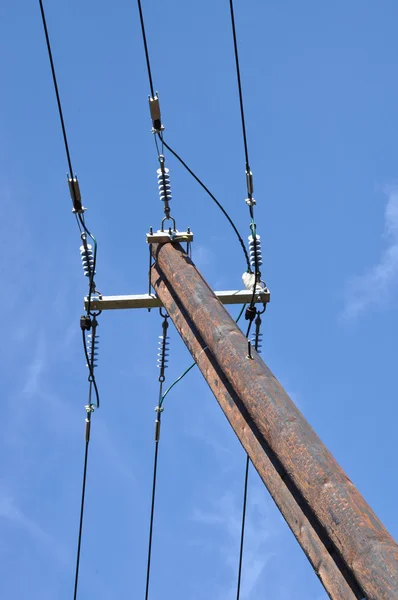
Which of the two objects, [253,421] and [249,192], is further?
[249,192]

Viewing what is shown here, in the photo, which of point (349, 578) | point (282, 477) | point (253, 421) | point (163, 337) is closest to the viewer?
point (349, 578)

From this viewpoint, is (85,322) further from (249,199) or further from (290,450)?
(290,450)

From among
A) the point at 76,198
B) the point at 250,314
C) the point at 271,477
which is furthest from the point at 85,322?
the point at 271,477

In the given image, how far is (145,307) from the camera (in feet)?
31.6

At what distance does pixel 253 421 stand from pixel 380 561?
68.3 inches

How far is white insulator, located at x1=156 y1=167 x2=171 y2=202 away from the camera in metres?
9.17

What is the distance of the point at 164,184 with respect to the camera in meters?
9.26

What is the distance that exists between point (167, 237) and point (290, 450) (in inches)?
127

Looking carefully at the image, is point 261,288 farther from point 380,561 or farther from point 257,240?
point 380,561

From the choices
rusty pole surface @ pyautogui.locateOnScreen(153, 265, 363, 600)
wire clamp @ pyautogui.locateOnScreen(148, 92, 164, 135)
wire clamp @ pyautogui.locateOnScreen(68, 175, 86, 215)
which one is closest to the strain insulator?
wire clamp @ pyautogui.locateOnScreen(68, 175, 86, 215)

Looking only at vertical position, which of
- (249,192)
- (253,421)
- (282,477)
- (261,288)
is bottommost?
(282,477)


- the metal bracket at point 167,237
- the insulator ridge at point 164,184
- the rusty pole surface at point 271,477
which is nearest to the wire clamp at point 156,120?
the insulator ridge at point 164,184

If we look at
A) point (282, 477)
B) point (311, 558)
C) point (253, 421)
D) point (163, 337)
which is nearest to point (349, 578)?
point (311, 558)

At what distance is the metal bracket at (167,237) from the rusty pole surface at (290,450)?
0.52m
